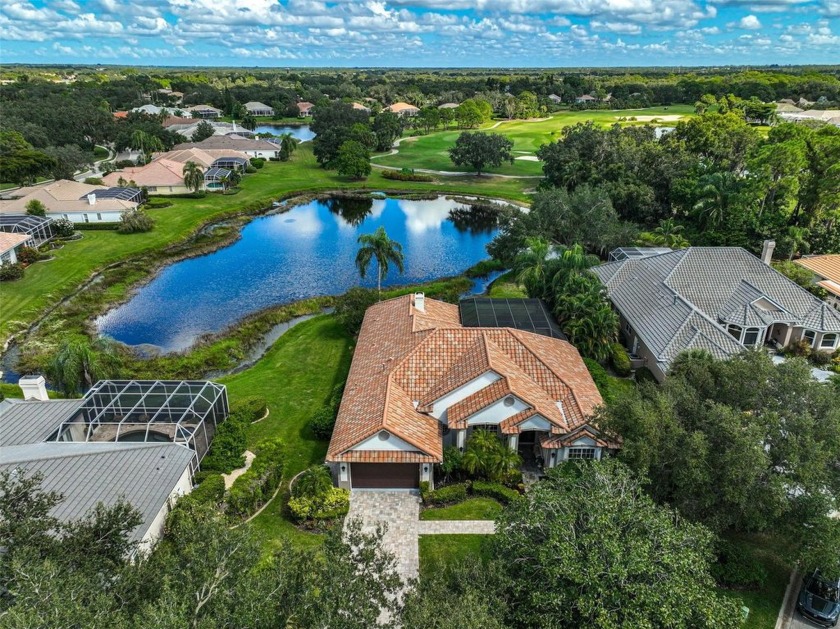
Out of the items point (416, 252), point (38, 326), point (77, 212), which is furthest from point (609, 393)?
point (77, 212)

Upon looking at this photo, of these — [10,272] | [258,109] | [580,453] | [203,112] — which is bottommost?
[580,453]

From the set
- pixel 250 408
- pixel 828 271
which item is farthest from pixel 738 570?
pixel 828 271

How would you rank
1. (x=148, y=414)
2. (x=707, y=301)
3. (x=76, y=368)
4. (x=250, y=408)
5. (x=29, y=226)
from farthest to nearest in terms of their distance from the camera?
(x=29, y=226) < (x=707, y=301) < (x=76, y=368) < (x=250, y=408) < (x=148, y=414)

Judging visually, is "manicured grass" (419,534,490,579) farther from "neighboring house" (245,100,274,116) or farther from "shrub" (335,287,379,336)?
"neighboring house" (245,100,274,116)

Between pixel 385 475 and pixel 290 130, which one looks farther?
pixel 290 130

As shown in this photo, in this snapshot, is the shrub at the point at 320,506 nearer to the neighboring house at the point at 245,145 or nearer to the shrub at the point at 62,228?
the shrub at the point at 62,228

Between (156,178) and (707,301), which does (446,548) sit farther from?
(156,178)

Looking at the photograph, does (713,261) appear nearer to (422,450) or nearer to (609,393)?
(609,393)
